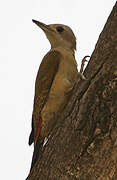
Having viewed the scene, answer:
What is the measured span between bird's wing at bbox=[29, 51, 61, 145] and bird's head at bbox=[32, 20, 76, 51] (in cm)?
88

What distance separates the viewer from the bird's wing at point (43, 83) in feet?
11.3

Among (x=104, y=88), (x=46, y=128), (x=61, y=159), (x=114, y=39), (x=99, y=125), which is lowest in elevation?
(x=46, y=128)

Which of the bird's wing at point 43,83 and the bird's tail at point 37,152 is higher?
the bird's wing at point 43,83

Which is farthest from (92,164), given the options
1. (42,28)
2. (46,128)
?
(42,28)

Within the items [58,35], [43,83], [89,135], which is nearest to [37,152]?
[43,83]

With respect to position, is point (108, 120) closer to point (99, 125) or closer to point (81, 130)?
point (99, 125)

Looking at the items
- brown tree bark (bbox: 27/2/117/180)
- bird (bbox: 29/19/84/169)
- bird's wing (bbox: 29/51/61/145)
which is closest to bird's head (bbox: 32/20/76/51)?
bird (bbox: 29/19/84/169)

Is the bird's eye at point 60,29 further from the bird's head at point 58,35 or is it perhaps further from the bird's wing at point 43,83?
the bird's wing at point 43,83

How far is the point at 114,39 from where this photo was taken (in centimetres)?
246

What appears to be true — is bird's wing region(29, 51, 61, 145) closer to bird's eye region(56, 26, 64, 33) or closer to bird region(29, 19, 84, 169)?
bird region(29, 19, 84, 169)

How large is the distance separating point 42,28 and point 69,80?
56.2 inches

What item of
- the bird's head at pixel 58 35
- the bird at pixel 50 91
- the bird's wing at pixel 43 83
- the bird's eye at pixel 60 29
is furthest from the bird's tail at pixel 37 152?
the bird's eye at pixel 60 29

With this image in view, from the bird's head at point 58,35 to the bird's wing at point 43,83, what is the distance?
878mm

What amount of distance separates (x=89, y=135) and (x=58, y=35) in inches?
108
